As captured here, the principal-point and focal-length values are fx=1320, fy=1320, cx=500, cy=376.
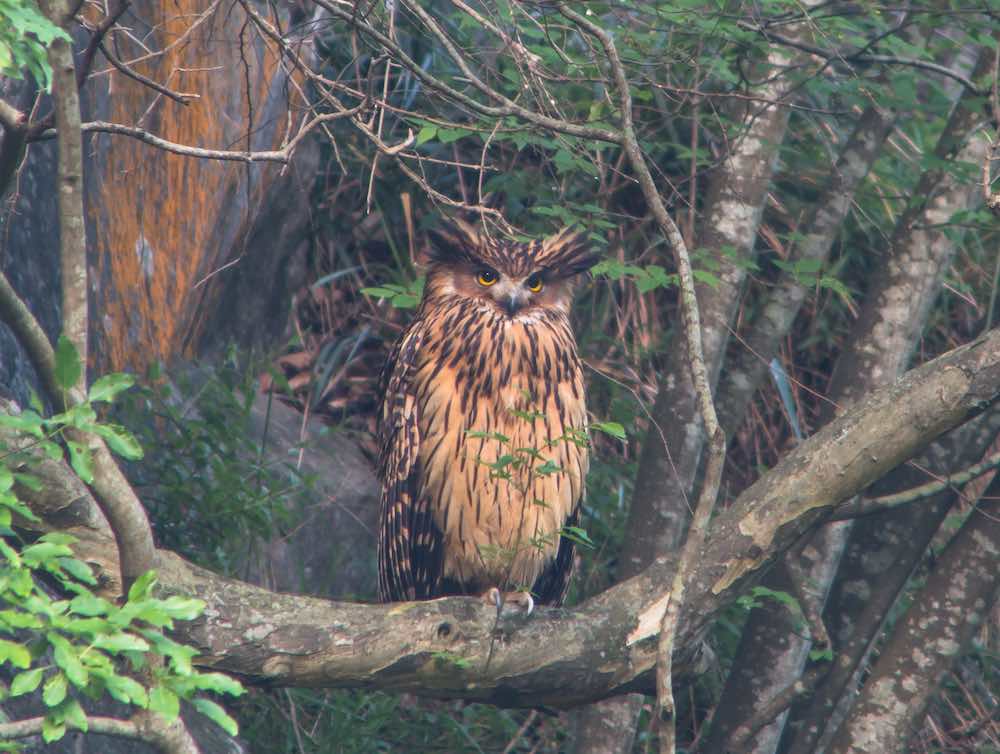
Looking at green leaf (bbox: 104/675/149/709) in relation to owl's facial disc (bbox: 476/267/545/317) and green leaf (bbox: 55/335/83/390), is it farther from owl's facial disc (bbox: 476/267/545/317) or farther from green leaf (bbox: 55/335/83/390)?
owl's facial disc (bbox: 476/267/545/317)

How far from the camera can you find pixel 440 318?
12.5 ft

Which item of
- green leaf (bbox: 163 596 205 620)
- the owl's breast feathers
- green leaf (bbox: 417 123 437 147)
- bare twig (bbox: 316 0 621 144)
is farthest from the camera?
the owl's breast feathers

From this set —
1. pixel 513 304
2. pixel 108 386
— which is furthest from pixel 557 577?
pixel 108 386

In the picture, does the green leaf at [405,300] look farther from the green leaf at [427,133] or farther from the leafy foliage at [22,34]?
the leafy foliage at [22,34]

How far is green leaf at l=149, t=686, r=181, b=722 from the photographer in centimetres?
168

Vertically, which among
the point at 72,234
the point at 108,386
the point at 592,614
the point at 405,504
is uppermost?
the point at 72,234

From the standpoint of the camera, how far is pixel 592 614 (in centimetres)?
284

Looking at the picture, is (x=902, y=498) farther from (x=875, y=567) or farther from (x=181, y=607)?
(x=181, y=607)

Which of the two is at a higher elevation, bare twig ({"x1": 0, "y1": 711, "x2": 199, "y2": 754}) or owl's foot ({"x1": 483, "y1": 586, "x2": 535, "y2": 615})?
bare twig ({"x1": 0, "y1": 711, "x2": 199, "y2": 754})

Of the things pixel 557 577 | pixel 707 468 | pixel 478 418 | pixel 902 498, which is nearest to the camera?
pixel 707 468

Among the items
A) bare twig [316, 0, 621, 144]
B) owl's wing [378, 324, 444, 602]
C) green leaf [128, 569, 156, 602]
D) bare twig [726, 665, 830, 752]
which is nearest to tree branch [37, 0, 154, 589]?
green leaf [128, 569, 156, 602]

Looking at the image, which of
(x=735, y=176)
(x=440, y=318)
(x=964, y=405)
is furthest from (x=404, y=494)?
(x=964, y=405)

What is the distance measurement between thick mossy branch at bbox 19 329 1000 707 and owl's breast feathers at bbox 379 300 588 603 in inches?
28.1

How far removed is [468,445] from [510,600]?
46cm
